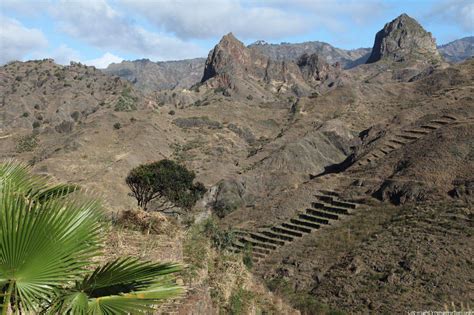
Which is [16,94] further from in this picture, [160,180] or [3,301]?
[3,301]

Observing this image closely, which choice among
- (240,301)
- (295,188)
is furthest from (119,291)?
(295,188)

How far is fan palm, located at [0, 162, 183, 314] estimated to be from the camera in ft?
12.5

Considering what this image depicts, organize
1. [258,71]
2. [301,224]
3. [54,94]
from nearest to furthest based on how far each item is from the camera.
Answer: [301,224] < [54,94] < [258,71]

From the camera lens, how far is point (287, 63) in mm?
144500

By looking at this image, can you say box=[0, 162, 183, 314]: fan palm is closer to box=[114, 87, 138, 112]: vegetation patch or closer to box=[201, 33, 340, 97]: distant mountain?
box=[114, 87, 138, 112]: vegetation patch

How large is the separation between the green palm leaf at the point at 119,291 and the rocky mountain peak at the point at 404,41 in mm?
157033

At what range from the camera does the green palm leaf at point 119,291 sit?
4238 mm

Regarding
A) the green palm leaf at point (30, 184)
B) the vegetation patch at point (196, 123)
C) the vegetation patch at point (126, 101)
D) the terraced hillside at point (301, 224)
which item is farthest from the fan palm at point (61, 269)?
the vegetation patch at point (126, 101)

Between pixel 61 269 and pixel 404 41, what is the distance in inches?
6677

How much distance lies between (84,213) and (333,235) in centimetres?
2704

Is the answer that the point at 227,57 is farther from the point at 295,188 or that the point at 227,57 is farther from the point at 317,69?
the point at 295,188

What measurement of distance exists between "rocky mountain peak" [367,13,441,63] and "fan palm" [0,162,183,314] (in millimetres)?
157076

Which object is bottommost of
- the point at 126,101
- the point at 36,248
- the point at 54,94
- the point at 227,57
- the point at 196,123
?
the point at 36,248

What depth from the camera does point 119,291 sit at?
4.40 m
